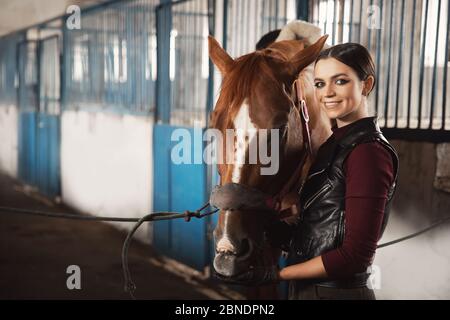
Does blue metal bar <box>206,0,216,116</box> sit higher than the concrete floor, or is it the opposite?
blue metal bar <box>206,0,216,116</box>

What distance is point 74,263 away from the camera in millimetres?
5336

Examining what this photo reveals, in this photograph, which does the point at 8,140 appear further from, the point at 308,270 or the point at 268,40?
the point at 308,270

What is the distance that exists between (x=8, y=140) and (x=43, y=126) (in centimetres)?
321

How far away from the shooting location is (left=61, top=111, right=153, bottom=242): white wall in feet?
19.9

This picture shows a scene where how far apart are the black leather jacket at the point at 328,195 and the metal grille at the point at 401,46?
1.41 m

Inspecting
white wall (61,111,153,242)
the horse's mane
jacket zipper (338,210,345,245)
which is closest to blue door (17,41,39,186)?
white wall (61,111,153,242)

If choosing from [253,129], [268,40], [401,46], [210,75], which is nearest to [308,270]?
[253,129]

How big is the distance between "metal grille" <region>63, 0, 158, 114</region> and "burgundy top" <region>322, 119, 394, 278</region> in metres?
4.48

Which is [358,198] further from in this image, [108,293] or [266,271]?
[108,293]

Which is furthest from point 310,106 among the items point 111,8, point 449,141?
point 111,8

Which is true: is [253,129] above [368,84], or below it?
below

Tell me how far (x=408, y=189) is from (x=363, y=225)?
1670 mm

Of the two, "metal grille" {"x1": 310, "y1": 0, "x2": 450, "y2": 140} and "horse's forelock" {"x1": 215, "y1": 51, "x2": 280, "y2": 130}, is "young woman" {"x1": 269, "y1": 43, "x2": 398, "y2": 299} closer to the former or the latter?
"horse's forelock" {"x1": 215, "y1": 51, "x2": 280, "y2": 130}

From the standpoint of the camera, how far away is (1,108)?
1288 cm
